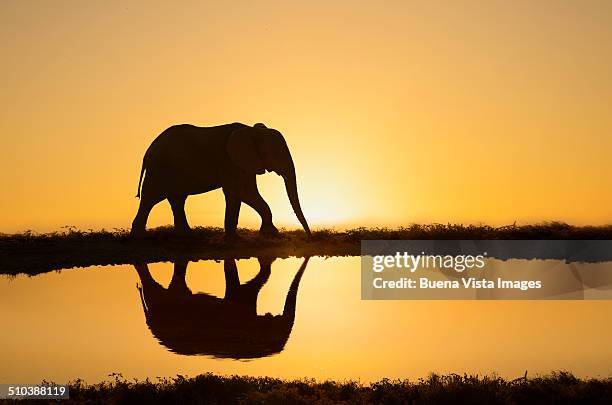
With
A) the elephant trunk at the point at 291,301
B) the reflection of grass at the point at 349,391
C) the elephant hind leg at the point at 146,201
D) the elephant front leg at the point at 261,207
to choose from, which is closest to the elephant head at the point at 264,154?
the elephant front leg at the point at 261,207

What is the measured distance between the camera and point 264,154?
3136cm

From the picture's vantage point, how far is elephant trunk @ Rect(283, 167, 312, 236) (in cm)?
3181

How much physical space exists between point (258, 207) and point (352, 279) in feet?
30.1

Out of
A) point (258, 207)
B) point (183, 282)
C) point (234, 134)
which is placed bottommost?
point (183, 282)

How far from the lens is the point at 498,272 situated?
24.3 metres

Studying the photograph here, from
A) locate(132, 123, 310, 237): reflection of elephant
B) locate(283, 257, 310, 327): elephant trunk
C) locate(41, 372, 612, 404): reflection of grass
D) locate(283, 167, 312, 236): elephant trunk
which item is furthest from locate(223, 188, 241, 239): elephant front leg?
locate(41, 372, 612, 404): reflection of grass

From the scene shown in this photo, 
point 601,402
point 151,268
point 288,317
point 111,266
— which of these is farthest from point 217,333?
point 111,266

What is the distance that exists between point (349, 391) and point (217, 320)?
5160mm

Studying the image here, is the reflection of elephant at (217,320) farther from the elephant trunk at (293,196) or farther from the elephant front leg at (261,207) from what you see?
the elephant trunk at (293,196)

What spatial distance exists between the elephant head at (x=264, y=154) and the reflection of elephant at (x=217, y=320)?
988 centimetres

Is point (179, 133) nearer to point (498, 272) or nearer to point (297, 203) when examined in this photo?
point (297, 203)

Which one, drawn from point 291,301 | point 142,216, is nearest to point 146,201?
point 142,216

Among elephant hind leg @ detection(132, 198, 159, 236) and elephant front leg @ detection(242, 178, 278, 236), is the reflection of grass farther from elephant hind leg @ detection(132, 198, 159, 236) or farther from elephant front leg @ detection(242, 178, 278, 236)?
elephant hind leg @ detection(132, 198, 159, 236)

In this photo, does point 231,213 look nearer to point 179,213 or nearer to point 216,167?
point 216,167
